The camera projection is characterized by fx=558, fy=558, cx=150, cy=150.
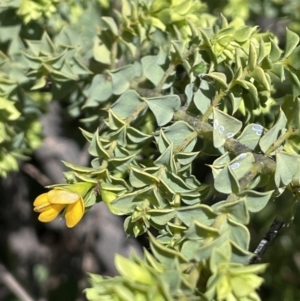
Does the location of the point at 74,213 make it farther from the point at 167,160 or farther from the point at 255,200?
the point at 255,200

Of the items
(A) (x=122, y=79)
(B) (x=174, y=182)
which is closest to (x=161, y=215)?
(B) (x=174, y=182)

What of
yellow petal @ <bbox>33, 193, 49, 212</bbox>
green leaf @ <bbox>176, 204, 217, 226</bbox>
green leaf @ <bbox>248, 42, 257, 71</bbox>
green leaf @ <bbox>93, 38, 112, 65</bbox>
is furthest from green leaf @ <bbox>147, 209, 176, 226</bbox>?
green leaf @ <bbox>93, 38, 112, 65</bbox>

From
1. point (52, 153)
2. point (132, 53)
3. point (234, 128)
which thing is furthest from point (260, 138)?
point (52, 153)

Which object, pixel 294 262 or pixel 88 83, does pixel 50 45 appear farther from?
pixel 294 262

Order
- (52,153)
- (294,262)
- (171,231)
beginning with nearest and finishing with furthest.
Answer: (171,231), (294,262), (52,153)

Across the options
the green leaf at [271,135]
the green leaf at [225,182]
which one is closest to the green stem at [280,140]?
the green leaf at [271,135]
